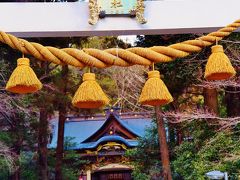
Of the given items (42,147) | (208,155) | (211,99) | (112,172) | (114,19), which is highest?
(211,99)

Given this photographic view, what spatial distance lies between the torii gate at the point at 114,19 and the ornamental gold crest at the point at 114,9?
0.08 feet

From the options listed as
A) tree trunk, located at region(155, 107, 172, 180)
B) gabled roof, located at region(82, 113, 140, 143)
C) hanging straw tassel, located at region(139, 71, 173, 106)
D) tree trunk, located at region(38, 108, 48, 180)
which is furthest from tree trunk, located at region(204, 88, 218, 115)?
hanging straw tassel, located at region(139, 71, 173, 106)

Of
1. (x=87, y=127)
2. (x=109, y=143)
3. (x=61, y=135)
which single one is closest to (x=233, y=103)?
(x=61, y=135)

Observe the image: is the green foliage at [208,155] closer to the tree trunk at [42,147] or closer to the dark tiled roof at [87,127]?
the tree trunk at [42,147]

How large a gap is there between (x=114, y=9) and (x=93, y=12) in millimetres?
101

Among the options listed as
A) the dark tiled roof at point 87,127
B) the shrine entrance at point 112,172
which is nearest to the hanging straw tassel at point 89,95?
the dark tiled roof at point 87,127

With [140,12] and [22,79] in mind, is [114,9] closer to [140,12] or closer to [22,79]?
[140,12]

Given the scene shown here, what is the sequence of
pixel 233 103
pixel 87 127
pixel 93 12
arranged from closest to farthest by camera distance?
pixel 93 12 → pixel 233 103 → pixel 87 127

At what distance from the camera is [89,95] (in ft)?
5.30

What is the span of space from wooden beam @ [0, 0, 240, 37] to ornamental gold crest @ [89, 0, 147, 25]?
2 cm

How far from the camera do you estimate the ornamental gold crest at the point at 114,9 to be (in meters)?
1.89

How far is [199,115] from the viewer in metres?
5.59

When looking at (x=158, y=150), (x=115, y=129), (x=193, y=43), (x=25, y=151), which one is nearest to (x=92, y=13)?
(x=193, y=43)

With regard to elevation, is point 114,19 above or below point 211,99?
below
